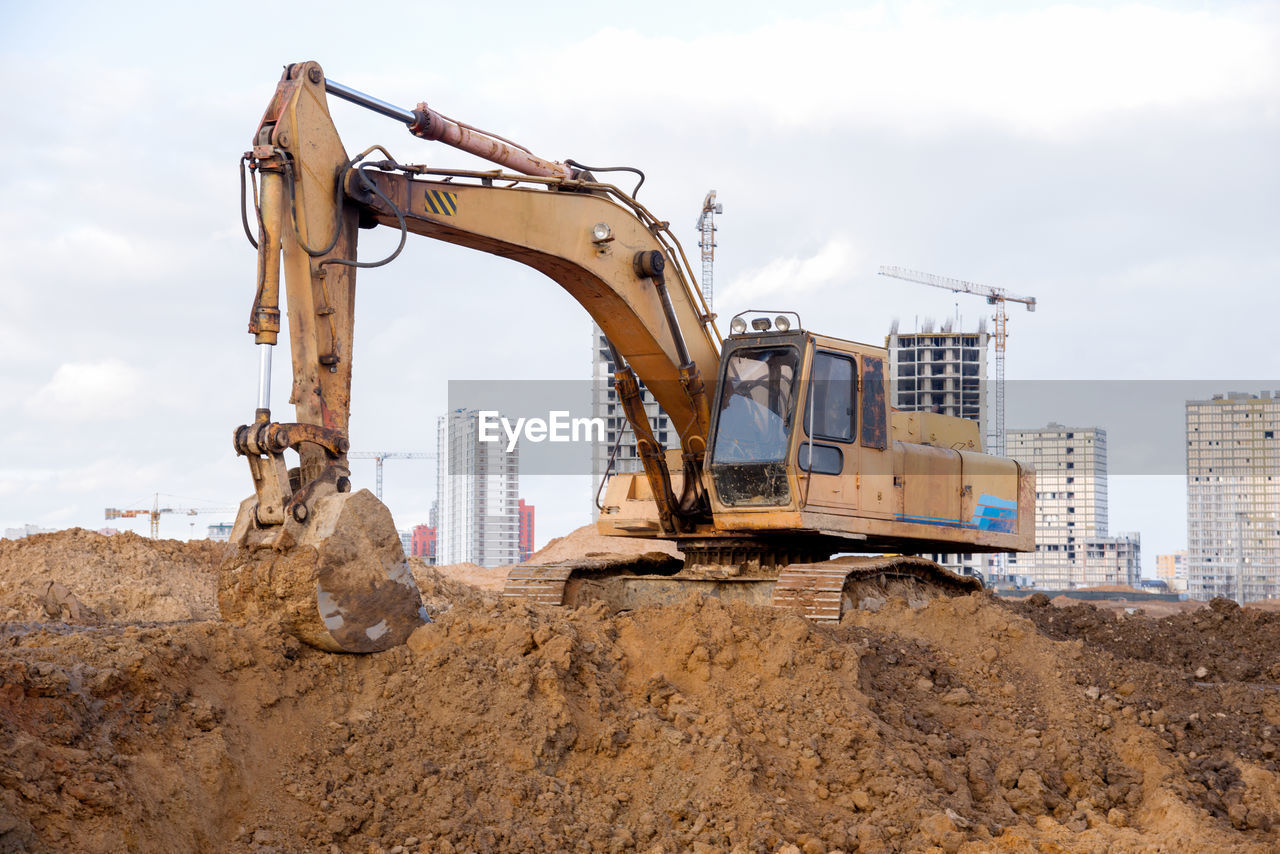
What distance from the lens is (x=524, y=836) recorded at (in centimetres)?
496

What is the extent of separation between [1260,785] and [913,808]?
2.33 meters

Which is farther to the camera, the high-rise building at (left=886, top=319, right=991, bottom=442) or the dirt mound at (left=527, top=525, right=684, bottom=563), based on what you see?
the high-rise building at (left=886, top=319, right=991, bottom=442)

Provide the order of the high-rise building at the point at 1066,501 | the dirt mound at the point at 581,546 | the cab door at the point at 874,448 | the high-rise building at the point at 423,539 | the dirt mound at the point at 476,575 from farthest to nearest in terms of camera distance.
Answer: the high-rise building at the point at 423,539 < the high-rise building at the point at 1066,501 < the dirt mound at the point at 581,546 < the dirt mound at the point at 476,575 < the cab door at the point at 874,448

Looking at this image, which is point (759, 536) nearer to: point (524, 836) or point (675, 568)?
point (675, 568)

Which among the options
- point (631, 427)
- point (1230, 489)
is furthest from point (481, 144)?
point (1230, 489)

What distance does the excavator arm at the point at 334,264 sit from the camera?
19.7 ft

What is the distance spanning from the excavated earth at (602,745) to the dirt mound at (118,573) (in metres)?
8.79

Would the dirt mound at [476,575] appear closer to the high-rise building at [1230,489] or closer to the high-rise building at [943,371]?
the high-rise building at [943,371]

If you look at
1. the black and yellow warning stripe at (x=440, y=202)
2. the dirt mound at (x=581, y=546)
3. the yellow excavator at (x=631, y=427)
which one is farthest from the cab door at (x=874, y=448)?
the dirt mound at (x=581, y=546)

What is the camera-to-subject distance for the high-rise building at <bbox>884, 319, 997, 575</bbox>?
38750 millimetres

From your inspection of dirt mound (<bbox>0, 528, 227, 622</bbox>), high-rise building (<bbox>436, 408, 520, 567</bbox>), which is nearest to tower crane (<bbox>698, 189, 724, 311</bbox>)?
high-rise building (<bbox>436, 408, 520, 567</bbox>)

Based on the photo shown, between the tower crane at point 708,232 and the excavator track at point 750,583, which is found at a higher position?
the tower crane at point 708,232

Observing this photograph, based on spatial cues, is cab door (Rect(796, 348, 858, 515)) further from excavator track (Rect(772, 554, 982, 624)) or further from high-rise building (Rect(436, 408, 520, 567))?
high-rise building (Rect(436, 408, 520, 567))

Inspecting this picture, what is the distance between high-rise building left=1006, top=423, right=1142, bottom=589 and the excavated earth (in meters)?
55.9
